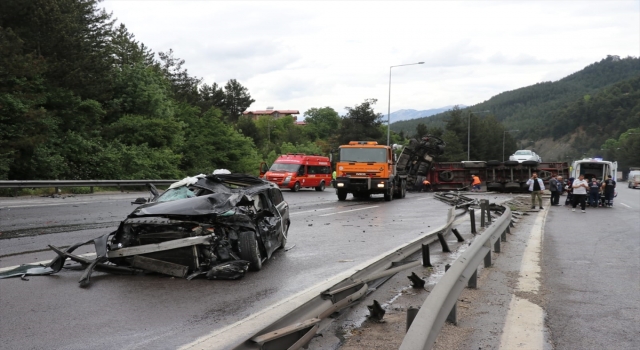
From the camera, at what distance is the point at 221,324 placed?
19.6 feet

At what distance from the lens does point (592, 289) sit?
7836mm

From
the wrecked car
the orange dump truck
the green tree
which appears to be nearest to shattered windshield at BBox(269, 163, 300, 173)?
the orange dump truck

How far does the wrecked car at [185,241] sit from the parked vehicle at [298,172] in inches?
1165

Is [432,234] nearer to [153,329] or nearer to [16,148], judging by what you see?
[153,329]

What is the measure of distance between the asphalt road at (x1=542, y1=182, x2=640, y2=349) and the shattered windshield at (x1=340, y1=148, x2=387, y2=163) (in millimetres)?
14071

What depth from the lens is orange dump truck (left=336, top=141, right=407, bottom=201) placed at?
28812 mm

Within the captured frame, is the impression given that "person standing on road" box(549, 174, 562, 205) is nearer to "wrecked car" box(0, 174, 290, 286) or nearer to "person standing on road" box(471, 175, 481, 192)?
"person standing on road" box(471, 175, 481, 192)

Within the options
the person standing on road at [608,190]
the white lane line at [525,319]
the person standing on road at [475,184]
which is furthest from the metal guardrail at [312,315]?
the person standing on road at [475,184]

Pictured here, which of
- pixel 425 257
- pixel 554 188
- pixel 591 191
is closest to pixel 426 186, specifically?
pixel 554 188

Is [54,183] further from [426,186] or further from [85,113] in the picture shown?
[426,186]

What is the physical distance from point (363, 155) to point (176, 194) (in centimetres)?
2044

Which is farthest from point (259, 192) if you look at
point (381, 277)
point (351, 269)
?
point (381, 277)

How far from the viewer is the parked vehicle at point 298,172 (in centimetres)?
3922

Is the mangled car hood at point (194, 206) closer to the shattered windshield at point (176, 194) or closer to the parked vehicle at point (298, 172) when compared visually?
the shattered windshield at point (176, 194)
